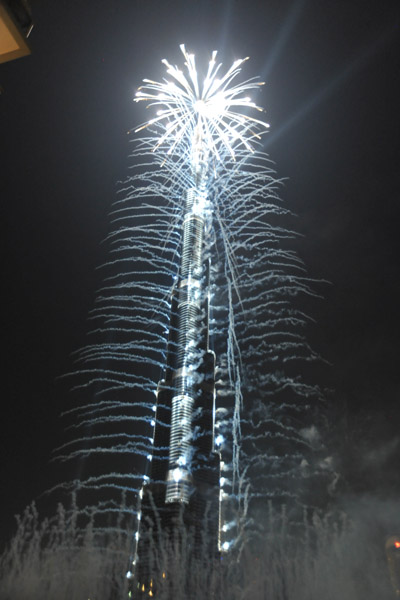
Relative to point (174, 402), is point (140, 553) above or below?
below

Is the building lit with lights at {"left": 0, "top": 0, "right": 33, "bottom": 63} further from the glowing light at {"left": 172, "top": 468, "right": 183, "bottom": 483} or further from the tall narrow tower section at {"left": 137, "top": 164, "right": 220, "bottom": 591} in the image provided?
the glowing light at {"left": 172, "top": 468, "right": 183, "bottom": 483}

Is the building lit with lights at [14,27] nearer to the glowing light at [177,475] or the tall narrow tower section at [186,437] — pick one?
the tall narrow tower section at [186,437]

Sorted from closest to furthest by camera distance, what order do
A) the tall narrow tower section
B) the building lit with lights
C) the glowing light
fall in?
the building lit with lights, the tall narrow tower section, the glowing light

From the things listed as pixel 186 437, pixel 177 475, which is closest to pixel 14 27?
pixel 177 475

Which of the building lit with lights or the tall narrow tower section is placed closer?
the building lit with lights

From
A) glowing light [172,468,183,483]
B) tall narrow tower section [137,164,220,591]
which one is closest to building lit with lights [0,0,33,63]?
tall narrow tower section [137,164,220,591]

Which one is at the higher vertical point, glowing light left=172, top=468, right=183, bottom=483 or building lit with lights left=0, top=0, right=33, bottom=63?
glowing light left=172, top=468, right=183, bottom=483

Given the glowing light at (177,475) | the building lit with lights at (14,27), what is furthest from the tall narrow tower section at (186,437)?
the building lit with lights at (14,27)

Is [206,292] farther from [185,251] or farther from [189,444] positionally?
[189,444]

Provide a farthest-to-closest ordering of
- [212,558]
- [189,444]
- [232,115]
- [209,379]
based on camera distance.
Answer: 1. [209,379]
2. [189,444]
3. [212,558]
4. [232,115]

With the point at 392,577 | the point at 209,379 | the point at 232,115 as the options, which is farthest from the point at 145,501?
the point at 232,115

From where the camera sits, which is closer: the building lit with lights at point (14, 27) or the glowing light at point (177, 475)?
the building lit with lights at point (14, 27)
